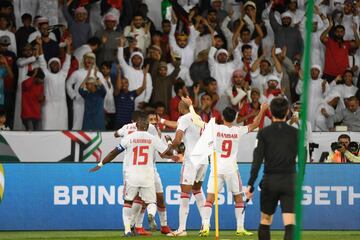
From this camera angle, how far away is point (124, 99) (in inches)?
1138

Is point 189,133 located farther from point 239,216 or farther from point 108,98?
point 108,98

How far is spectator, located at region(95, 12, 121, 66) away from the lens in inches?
1164

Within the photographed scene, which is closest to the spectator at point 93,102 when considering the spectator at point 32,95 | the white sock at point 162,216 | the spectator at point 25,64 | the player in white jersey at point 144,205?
the spectator at point 32,95

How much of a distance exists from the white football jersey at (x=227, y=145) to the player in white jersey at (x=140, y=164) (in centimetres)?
88

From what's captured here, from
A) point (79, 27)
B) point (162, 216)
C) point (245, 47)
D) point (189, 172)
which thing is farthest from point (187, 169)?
point (79, 27)

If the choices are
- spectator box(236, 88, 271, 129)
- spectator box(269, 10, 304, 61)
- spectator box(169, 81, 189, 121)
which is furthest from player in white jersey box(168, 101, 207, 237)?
spectator box(269, 10, 304, 61)

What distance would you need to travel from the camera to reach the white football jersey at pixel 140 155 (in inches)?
881

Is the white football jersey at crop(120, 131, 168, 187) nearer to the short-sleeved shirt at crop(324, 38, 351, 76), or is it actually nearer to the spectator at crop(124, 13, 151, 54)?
the spectator at crop(124, 13, 151, 54)

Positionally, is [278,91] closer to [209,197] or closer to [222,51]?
[222,51]

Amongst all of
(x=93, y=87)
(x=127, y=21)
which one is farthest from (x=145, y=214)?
(x=127, y=21)

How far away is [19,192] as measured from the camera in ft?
81.3

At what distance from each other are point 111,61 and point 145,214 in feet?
17.8

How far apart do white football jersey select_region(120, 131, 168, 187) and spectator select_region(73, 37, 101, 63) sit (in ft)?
22.9

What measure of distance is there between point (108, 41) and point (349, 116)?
5738 millimetres
